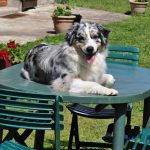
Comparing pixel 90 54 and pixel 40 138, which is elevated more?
pixel 90 54

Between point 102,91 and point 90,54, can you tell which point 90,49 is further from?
point 102,91

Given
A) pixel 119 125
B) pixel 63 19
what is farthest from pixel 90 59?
pixel 63 19

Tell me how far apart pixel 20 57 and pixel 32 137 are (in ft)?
5.95

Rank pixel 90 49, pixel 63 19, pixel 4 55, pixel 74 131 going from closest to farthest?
pixel 90 49, pixel 74 131, pixel 4 55, pixel 63 19

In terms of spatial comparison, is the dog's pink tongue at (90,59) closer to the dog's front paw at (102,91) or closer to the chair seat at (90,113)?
the dog's front paw at (102,91)

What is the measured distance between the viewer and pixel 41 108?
3.65 meters

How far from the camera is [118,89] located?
4.23 m

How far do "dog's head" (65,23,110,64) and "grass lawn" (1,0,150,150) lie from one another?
190 centimetres

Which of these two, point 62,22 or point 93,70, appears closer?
point 93,70

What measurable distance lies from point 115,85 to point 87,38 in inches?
19.4

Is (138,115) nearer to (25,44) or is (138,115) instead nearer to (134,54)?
(134,54)

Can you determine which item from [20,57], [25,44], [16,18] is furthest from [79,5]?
[20,57]

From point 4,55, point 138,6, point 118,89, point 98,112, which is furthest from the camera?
point 138,6

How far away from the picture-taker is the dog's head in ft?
13.6
